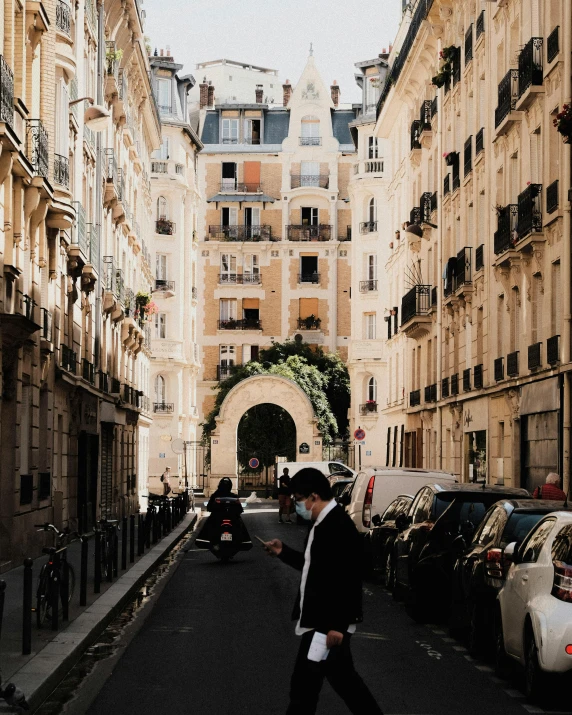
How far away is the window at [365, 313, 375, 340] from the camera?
238 feet

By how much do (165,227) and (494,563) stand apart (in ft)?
203

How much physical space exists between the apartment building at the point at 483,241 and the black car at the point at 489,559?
1315 centimetres

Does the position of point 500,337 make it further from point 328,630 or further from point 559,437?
point 328,630

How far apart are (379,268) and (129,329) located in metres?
26.4

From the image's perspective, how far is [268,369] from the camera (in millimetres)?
76062

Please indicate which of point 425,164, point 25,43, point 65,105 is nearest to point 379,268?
point 425,164

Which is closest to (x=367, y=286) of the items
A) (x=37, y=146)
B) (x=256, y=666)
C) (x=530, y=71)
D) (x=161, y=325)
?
(x=161, y=325)

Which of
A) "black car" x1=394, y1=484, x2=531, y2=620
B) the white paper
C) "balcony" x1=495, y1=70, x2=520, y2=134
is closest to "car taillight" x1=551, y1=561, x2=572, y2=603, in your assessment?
the white paper

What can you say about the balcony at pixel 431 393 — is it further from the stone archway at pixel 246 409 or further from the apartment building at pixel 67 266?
the stone archway at pixel 246 409

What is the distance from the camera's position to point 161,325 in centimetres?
7231

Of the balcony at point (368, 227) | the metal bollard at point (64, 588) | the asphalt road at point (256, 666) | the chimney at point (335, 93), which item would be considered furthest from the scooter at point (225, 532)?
the chimney at point (335, 93)

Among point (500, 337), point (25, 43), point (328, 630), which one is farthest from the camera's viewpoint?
point (500, 337)

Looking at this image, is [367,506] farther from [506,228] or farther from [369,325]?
[369,325]

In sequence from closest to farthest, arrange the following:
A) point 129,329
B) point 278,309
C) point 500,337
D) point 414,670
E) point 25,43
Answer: point 414,670 < point 25,43 < point 500,337 < point 129,329 < point 278,309
